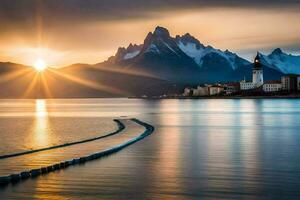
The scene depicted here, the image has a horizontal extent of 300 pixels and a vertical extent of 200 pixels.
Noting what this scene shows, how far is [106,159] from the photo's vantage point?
30.2 m

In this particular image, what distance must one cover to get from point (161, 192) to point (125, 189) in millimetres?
1589

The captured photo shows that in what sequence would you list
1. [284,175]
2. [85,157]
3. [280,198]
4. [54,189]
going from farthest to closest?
[85,157]
[284,175]
[54,189]
[280,198]

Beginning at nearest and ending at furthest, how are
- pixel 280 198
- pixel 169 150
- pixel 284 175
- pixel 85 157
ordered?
pixel 280 198 → pixel 284 175 → pixel 85 157 → pixel 169 150

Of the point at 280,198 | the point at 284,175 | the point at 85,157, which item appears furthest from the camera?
the point at 85,157

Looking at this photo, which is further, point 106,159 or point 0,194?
point 106,159

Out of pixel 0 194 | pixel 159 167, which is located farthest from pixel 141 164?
pixel 0 194

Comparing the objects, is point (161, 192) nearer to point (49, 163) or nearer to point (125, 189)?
point (125, 189)

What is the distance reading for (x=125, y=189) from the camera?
68.5 ft

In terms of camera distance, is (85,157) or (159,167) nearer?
(159,167)

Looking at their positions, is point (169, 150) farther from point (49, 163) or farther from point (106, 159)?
point (49, 163)

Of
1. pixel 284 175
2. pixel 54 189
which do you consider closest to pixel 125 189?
pixel 54 189

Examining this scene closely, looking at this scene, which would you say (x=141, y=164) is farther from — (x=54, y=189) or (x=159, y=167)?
(x=54, y=189)

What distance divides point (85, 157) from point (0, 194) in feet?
32.7

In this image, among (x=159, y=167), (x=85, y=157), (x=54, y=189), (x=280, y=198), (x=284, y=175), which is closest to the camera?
(x=280, y=198)
